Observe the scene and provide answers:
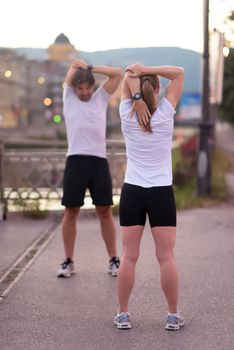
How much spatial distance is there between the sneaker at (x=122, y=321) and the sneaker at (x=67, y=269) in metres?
1.47

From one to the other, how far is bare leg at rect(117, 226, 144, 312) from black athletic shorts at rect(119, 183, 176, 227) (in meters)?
0.05

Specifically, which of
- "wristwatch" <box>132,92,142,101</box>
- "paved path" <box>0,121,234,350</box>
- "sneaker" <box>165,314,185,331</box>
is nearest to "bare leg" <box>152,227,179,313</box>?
"sneaker" <box>165,314,185,331</box>

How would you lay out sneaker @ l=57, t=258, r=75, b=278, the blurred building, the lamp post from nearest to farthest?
sneaker @ l=57, t=258, r=75, b=278 → the lamp post → the blurred building

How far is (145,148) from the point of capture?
4.23 metres

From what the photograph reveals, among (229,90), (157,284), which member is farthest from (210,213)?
(229,90)

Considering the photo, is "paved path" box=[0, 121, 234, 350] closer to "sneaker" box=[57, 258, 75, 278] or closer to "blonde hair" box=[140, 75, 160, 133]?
"sneaker" box=[57, 258, 75, 278]

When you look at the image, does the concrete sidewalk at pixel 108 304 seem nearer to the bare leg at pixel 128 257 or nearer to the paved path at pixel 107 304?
the paved path at pixel 107 304

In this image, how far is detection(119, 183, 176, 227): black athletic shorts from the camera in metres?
4.25

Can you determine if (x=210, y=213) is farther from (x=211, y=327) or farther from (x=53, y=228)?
(x=211, y=327)

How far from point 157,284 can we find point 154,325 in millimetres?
1082

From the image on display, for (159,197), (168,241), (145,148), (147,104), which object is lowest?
(168,241)

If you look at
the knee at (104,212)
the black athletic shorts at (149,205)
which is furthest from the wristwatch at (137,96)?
the knee at (104,212)

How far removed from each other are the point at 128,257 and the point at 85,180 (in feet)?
4.95

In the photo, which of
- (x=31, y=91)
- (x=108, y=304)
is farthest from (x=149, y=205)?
(x=31, y=91)
